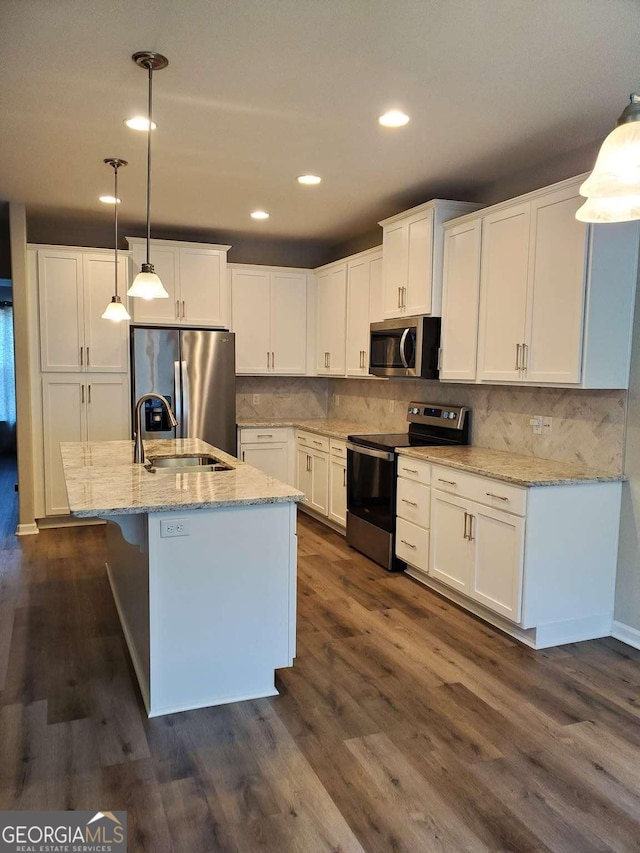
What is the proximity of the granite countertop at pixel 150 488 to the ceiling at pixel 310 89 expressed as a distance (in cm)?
175

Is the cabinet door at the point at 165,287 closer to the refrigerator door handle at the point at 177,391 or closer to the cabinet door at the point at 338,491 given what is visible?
the refrigerator door handle at the point at 177,391

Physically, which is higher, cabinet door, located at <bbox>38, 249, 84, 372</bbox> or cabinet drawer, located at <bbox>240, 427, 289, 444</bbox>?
cabinet door, located at <bbox>38, 249, 84, 372</bbox>

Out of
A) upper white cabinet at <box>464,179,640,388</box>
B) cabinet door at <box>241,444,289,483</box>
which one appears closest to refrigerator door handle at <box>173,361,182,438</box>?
cabinet door at <box>241,444,289,483</box>

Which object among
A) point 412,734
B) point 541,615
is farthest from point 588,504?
point 412,734

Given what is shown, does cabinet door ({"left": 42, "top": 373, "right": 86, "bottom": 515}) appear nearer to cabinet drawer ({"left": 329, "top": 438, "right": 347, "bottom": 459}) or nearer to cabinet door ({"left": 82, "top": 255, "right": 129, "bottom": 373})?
cabinet door ({"left": 82, "top": 255, "right": 129, "bottom": 373})

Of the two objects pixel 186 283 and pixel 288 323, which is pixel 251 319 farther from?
pixel 186 283

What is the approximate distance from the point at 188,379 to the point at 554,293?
3.23 m

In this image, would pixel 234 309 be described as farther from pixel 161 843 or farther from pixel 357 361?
pixel 161 843

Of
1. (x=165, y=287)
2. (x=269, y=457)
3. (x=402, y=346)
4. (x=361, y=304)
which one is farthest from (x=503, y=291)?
(x=165, y=287)

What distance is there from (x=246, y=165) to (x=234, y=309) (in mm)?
2191

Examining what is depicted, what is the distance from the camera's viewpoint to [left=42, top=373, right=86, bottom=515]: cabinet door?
17.4ft

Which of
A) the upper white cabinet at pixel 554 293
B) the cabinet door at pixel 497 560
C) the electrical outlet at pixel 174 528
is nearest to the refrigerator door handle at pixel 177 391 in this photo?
the upper white cabinet at pixel 554 293

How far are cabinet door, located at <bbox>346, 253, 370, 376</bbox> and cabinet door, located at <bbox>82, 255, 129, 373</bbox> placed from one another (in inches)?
77.3

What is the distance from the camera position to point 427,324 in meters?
4.23
